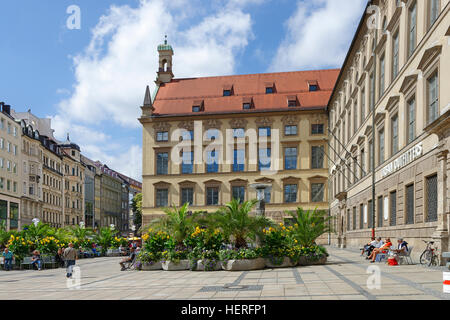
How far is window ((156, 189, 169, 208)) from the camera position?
62812mm

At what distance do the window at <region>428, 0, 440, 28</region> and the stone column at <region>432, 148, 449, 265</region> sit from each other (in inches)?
224

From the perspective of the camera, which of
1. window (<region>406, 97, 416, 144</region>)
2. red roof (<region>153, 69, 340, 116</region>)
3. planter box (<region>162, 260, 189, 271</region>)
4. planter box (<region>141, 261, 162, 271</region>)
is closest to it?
planter box (<region>162, 260, 189, 271</region>)

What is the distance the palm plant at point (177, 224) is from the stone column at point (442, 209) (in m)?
10.2

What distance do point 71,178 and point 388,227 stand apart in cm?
7625

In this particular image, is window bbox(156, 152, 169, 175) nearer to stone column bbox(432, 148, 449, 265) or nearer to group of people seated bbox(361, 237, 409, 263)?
group of people seated bbox(361, 237, 409, 263)

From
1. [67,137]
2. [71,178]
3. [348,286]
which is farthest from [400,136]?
[67,137]

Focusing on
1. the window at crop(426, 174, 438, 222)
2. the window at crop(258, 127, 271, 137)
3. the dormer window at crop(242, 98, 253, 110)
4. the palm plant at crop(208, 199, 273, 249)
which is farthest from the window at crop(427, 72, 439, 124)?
the dormer window at crop(242, 98, 253, 110)

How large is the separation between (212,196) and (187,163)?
507 centimetres

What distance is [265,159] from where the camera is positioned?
61.3 meters

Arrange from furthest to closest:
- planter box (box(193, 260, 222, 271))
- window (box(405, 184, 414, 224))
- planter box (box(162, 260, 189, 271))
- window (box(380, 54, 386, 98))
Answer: window (box(380, 54, 386, 98)), window (box(405, 184, 414, 224)), planter box (box(162, 260, 189, 271)), planter box (box(193, 260, 222, 271))

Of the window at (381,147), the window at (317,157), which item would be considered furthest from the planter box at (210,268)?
the window at (317,157)

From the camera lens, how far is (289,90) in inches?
2574
